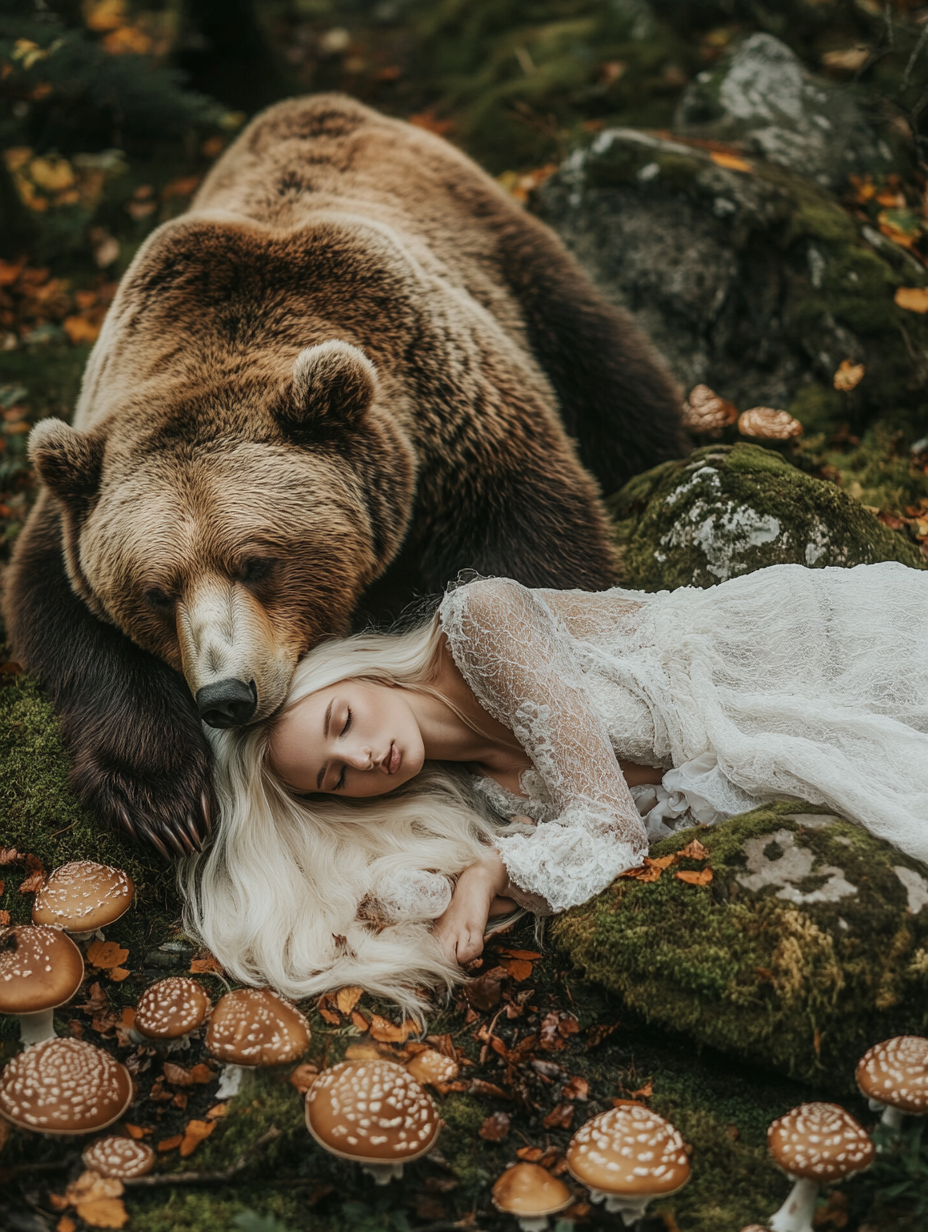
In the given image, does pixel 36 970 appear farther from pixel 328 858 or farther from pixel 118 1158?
pixel 328 858

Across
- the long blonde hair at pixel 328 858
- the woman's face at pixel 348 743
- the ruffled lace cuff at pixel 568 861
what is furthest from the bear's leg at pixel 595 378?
the ruffled lace cuff at pixel 568 861

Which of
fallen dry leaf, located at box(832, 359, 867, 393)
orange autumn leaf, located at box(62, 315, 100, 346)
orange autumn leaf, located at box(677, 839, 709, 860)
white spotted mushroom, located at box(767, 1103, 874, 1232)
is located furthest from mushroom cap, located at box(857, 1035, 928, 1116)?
orange autumn leaf, located at box(62, 315, 100, 346)

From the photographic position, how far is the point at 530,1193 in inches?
103

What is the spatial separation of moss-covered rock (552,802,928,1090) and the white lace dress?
16cm

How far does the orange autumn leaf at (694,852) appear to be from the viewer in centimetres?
356

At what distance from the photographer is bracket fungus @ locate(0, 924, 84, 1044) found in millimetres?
2967

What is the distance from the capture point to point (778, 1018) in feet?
10.3

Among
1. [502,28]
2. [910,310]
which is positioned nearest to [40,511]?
[910,310]

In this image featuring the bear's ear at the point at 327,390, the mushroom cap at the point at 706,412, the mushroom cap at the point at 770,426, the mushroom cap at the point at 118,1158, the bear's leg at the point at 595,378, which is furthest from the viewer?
the mushroom cap at the point at 706,412

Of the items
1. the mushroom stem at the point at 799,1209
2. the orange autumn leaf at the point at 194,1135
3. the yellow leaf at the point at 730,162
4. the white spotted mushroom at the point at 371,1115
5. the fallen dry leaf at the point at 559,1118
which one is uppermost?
the yellow leaf at the point at 730,162

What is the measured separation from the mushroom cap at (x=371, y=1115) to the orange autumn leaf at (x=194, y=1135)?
1.66ft

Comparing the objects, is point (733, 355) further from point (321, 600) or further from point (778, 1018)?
point (778, 1018)

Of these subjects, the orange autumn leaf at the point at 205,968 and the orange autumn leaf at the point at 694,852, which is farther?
the orange autumn leaf at the point at 205,968

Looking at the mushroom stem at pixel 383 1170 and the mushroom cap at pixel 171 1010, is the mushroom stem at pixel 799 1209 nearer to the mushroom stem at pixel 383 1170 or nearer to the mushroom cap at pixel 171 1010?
the mushroom stem at pixel 383 1170
